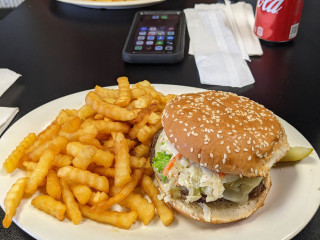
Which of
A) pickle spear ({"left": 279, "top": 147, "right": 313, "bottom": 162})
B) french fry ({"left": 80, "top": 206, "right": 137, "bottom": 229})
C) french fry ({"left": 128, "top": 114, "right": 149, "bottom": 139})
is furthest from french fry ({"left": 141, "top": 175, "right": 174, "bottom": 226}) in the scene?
pickle spear ({"left": 279, "top": 147, "right": 313, "bottom": 162})

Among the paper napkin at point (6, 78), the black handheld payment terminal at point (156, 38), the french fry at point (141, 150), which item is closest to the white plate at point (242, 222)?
the french fry at point (141, 150)

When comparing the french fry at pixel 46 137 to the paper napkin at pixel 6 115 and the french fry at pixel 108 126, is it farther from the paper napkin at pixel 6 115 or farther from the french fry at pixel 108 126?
the paper napkin at pixel 6 115

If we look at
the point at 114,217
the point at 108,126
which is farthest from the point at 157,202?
the point at 108,126

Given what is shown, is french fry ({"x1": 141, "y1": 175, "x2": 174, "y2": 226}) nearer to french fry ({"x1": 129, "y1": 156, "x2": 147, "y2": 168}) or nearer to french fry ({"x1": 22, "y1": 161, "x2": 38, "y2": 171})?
french fry ({"x1": 129, "y1": 156, "x2": 147, "y2": 168})

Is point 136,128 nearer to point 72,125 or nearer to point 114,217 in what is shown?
point 72,125

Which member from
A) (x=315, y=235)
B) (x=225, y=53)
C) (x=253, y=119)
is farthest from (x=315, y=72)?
(x=315, y=235)

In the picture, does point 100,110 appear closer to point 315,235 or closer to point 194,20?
point 315,235
